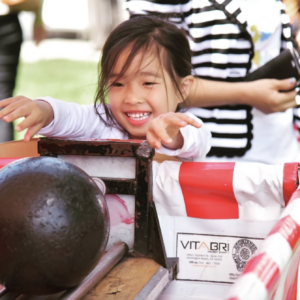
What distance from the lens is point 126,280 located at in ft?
5.41

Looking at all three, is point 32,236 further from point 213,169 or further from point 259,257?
point 213,169

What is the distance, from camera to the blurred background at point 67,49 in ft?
27.1

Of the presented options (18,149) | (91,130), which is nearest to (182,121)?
(18,149)

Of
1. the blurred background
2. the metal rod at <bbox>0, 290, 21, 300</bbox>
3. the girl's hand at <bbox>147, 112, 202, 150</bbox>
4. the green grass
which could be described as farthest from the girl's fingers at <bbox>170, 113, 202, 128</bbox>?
the blurred background

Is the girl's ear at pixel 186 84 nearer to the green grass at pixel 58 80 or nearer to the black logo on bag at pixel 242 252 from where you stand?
the black logo on bag at pixel 242 252

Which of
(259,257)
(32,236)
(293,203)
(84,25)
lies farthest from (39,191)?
(84,25)

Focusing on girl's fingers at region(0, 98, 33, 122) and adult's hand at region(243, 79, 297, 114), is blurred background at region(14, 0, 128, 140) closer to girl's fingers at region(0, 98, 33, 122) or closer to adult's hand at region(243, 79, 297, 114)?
adult's hand at region(243, 79, 297, 114)

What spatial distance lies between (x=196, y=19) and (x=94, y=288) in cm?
132

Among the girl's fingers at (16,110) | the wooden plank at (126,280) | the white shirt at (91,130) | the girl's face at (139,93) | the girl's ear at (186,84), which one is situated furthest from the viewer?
the girl's ear at (186,84)

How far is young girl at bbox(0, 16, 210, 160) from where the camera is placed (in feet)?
6.96

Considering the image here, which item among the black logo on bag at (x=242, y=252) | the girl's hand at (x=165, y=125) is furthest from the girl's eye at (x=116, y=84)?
the black logo on bag at (x=242, y=252)

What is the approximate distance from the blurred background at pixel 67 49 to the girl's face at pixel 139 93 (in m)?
4.83

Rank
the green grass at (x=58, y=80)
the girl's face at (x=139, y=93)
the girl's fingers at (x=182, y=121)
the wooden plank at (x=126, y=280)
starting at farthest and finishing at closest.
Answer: the green grass at (x=58, y=80) < the girl's face at (x=139, y=93) < the girl's fingers at (x=182, y=121) < the wooden plank at (x=126, y=280)

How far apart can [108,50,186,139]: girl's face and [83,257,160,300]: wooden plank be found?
625mm
